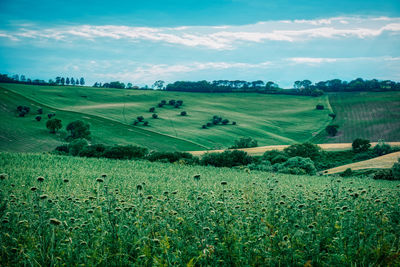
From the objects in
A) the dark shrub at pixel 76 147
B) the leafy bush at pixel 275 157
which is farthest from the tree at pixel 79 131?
the leafy bush at pixel 275 157

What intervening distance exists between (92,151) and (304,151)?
131ft

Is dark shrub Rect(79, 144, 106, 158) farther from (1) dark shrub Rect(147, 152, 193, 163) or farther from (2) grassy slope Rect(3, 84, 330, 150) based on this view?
(2) grassy slope Rect(3, 84, 330, 150)

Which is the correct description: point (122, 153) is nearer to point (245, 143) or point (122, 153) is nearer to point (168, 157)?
point (168, 157)

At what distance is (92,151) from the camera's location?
55.5m

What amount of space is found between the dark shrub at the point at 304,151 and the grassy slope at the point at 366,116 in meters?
27.3

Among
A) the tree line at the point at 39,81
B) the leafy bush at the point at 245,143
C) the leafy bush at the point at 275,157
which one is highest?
the tree line at the point at 39,81

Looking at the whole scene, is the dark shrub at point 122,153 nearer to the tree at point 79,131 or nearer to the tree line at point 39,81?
the tree at point 79,131

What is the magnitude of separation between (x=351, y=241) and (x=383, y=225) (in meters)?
1.83

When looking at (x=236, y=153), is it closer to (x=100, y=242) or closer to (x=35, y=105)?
(x=100, y=242)

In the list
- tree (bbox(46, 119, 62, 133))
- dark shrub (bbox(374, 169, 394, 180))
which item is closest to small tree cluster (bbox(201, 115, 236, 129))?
tree (bbox(46, 119, 62, 133))

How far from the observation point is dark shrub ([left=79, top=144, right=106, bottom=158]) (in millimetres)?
54781

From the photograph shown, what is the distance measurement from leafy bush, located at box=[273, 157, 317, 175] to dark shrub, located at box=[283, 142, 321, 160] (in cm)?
1420

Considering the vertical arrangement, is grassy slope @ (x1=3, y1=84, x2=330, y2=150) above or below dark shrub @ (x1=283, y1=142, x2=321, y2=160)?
above

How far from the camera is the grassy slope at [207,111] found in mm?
95994
